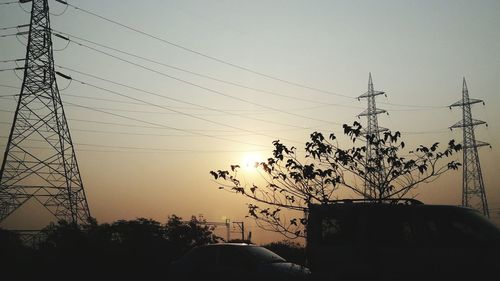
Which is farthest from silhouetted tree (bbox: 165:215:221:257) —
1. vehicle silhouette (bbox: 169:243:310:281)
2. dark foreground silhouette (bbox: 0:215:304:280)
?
vehicle silhouette (bbox: 169:243:310:281)

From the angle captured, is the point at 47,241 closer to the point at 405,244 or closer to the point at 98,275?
the point at 98,275

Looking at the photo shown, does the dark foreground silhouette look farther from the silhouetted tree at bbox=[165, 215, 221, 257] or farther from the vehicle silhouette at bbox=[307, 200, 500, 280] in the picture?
the vehicle silhouette at bbox=[307, 200, 500, 280]

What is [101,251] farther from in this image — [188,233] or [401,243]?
[401,243]

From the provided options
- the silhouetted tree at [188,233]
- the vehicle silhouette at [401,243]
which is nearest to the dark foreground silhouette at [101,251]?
the silhouetted tree at [188,233]

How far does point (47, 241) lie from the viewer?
23.1 meters

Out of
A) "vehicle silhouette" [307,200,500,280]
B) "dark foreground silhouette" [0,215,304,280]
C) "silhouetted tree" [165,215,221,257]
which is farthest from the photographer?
"silhouetted tree" [165,215,221,257]

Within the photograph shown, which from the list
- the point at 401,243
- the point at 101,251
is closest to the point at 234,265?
the point at 401,243

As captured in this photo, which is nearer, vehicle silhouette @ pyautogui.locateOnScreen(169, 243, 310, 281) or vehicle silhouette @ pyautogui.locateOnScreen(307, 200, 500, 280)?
vehicle silhouette @ pyautogui.locateOnScreen(307, 200, 500, 280)

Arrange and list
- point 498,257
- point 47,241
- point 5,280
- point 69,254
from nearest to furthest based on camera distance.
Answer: point 498,257 → point 5,280 → point 69,254 → point 47,241

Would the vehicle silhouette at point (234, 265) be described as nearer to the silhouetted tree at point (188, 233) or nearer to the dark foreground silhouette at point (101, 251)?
the dark foreground silhouette at point (101, 251)

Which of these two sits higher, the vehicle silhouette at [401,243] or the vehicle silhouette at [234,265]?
the vehicle silhouette at [401,243]

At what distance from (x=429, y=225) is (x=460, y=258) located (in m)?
0.67

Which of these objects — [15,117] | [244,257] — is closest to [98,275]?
[244,257]

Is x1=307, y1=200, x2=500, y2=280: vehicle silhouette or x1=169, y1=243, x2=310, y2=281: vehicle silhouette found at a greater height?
x1=307, y1=200, x2=500, y2=280: vehicle silhouette
